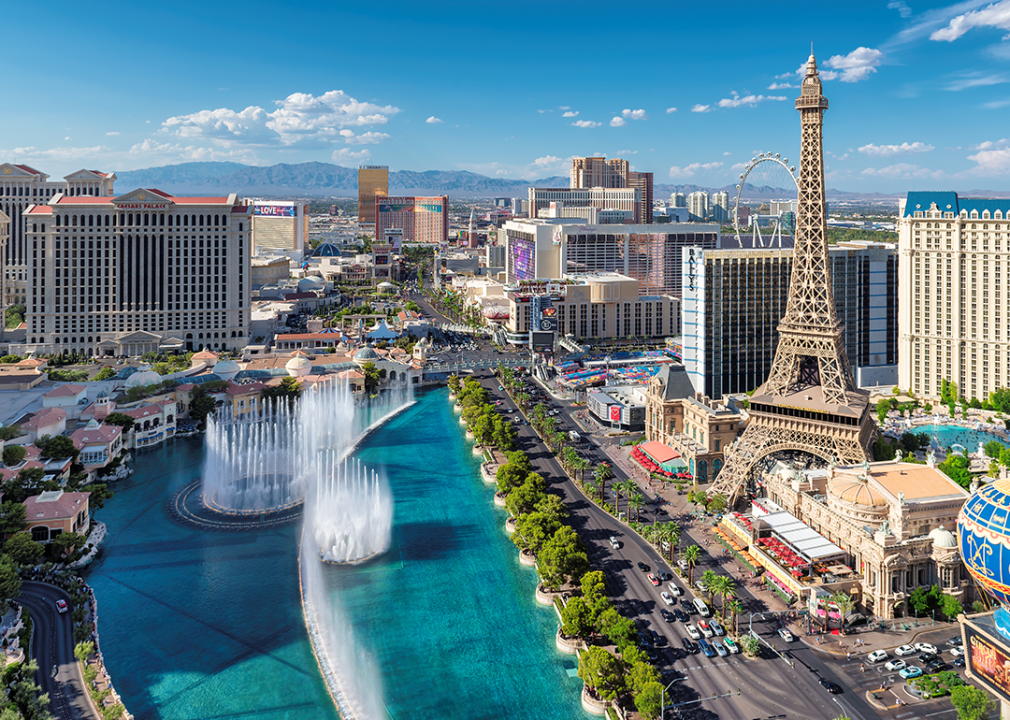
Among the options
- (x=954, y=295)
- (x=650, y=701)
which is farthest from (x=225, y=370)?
(x=954, y=295)

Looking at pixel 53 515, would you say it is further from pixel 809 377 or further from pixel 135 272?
pixel 135 272

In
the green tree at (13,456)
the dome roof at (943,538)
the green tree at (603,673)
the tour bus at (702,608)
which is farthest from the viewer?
the green tree at (13,456)

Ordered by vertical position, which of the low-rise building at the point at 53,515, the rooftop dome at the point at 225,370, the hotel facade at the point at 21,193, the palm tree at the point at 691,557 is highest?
the hotel facade at the point at 21,193

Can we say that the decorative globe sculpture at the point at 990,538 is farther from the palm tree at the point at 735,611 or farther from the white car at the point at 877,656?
the palm tree at the point at 735,611

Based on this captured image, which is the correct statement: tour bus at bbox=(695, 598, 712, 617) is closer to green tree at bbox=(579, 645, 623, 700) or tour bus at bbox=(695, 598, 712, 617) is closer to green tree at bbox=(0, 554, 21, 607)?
green tree at bbox=(579, 645, 623, 700)

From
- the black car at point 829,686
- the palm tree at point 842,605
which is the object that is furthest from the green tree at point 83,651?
the palm tree at point 842,605

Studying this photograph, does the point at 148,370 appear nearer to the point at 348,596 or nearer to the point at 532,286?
the point at 348,596
